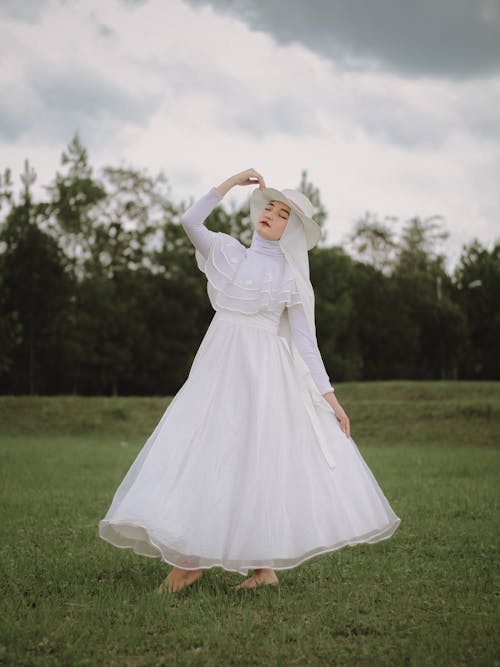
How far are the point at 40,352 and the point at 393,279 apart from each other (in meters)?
26.9

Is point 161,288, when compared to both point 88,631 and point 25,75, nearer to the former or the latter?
point 25,75

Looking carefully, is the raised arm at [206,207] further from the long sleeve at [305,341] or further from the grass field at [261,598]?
the grass field at [261,598]

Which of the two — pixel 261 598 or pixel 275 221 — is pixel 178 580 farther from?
pixel 275 221

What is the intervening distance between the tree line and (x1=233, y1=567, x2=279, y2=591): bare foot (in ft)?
78.2

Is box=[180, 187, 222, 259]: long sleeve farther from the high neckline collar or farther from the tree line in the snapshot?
the tree line

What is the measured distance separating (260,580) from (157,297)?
36.4 m

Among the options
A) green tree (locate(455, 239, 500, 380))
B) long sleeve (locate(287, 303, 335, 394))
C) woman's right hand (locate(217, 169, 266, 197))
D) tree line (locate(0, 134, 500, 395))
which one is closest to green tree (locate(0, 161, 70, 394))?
tree line (locate(0, 134, 500, 395))

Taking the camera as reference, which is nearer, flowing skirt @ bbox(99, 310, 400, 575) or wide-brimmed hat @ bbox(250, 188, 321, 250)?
flowing skirt @ bbox(99, 310, 400, 575)

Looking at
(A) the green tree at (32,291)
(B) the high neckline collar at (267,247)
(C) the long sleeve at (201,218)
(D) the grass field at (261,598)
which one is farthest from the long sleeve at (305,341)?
(A) the green tree at (32,291)

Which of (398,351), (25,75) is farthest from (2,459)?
(398,351)

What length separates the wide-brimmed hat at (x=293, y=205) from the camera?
5711mm

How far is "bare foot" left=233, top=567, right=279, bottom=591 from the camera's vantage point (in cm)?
541

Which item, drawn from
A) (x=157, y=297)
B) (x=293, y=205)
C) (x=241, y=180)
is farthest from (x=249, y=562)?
(x=157, y=297)

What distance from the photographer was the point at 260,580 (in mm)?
5469
